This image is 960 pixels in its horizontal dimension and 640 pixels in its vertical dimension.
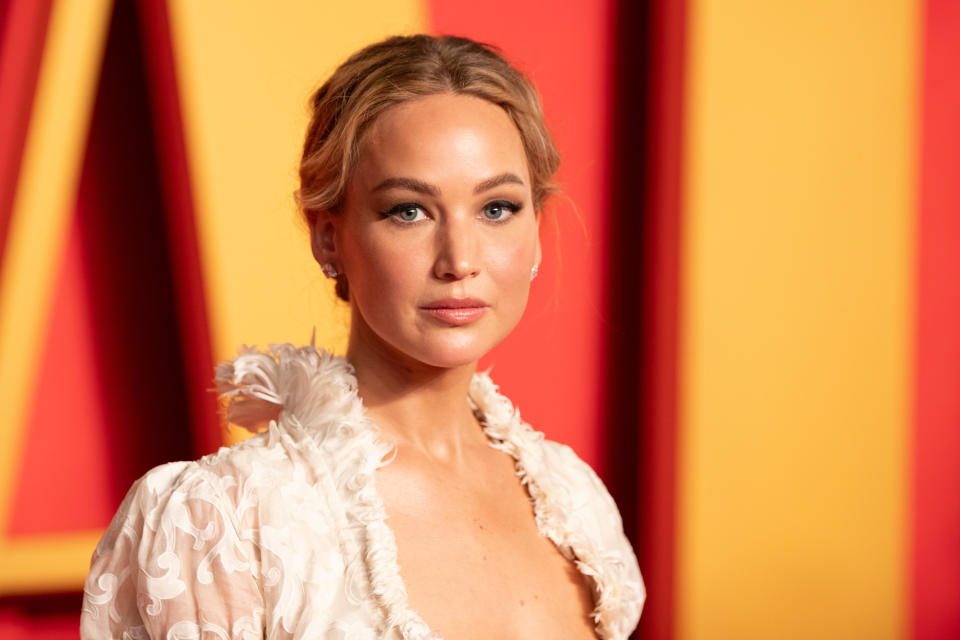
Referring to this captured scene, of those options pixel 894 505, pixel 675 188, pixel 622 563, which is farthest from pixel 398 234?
pixel 894 505

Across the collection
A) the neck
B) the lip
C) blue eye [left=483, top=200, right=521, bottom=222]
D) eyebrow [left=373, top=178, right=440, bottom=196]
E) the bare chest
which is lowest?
the bare chest

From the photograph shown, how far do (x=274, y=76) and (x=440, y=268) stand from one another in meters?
0.81

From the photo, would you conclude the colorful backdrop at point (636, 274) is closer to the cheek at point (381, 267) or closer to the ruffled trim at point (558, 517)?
the ruffled trim at point (558, 517)

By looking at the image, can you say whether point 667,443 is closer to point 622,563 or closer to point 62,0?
point 622,563

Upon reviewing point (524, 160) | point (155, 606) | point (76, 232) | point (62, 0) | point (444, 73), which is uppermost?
point (62, 0)

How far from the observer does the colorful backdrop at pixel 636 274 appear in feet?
6.08

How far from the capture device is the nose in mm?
1202

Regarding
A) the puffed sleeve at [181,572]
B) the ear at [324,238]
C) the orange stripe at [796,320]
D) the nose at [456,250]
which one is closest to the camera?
the puffed sleeve at [181,572]

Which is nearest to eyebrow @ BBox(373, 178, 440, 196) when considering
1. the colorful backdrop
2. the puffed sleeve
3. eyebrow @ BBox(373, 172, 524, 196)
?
eyebrow @ BBox(373, 172, 524, 196)

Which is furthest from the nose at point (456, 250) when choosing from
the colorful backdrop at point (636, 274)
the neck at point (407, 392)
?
the colorful backdrop at point (636, 274)

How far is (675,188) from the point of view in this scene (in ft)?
6.58

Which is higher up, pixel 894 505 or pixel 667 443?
pixel 667 443

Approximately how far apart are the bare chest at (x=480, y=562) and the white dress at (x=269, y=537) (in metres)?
0.05

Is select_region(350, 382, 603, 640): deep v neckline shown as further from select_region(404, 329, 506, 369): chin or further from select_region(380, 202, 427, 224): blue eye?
select_region(380, 202, 427, 224): blue eye
